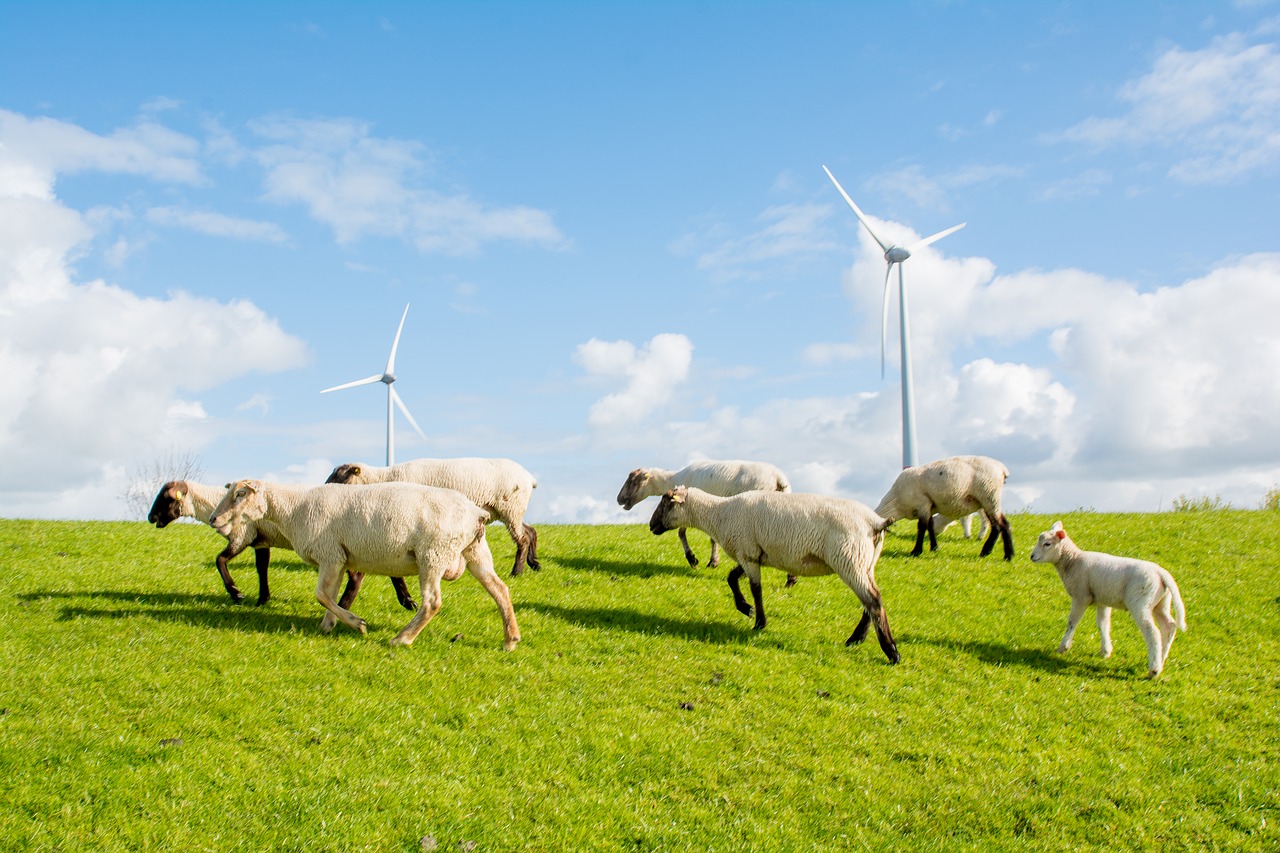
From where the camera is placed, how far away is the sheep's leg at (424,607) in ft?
42.2

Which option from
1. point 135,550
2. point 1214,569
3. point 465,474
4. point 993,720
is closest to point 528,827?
point 993,720

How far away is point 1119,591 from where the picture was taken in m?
14.0

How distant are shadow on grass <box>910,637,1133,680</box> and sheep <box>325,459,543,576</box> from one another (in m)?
7.68

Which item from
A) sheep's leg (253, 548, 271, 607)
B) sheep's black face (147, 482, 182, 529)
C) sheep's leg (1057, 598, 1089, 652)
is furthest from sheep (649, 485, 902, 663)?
sheep's black face (147, 482, 182, 529)

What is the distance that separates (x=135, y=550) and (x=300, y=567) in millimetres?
4227

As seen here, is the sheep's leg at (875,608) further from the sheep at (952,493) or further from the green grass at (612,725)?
the sheep at (952,493)

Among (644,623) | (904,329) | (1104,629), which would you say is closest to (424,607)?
(644,623)

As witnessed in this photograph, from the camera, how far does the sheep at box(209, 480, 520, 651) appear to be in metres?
12.9

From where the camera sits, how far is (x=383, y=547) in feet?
42.6

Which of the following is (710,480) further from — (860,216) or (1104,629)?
(860,216)

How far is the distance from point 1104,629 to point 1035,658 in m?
1.20

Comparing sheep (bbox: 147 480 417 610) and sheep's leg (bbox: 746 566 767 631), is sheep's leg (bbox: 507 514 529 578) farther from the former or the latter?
sheep's leg (bbox: 746 566 767 631)

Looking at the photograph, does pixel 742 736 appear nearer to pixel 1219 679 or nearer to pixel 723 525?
pixel 723 525

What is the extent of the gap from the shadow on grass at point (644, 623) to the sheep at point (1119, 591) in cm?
512
